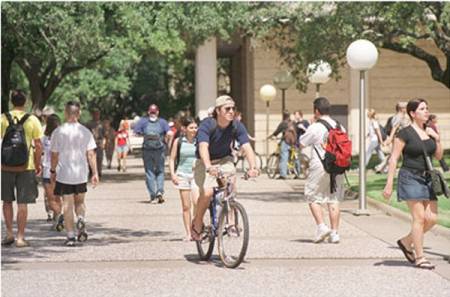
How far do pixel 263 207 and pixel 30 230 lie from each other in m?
5.14

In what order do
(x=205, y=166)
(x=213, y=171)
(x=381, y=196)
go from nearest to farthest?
(x=213, y=171) < (x=205, y=166) < (x=381, y=196)

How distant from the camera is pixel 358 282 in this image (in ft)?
32.4

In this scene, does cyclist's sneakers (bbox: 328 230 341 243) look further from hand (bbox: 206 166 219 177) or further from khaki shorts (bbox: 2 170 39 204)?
khaki shorts (bbox: 2 170 39 204)

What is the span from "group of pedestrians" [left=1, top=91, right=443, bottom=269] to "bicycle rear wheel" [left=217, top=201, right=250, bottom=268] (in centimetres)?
34

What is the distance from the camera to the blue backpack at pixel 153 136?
21.2m

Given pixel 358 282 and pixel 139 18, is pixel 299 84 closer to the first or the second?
pixel 139 18

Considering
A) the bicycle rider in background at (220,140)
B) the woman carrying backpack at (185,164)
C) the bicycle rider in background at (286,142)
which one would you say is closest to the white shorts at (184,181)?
the woman carrying backpack at (185,164)

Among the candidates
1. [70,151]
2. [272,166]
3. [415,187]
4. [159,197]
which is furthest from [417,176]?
[272,166]

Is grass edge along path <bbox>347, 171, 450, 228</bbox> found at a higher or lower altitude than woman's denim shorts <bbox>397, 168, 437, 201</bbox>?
lower

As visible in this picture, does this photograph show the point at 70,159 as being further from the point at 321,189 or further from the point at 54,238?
the point at 321,189

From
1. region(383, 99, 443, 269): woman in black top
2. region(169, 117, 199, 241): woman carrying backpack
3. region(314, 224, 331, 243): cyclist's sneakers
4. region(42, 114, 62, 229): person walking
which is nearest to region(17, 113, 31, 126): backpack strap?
region(169, 117, 199, 241): woman carrying backpack

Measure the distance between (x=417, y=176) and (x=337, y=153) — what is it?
2.44 m

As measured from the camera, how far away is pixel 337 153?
1339cm

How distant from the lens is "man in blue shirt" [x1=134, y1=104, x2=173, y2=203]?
21078 mm
